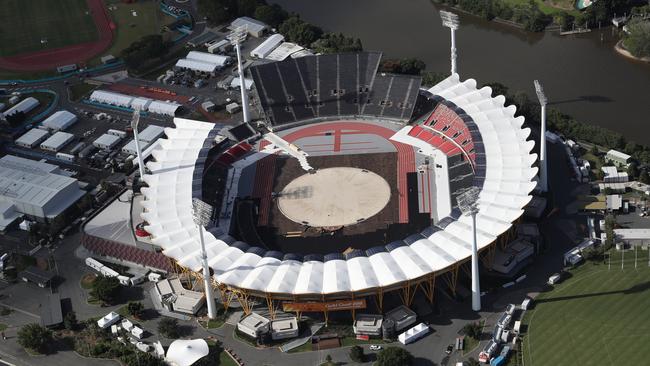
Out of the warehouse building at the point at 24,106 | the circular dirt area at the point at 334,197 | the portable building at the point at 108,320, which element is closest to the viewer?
the portable building at the point at 108,320

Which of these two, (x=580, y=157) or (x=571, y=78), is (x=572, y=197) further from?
(x=571, y=78)

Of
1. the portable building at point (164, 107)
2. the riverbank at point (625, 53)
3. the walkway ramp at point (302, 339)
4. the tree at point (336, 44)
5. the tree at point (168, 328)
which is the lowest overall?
the walkway ramp at point (302, 339)

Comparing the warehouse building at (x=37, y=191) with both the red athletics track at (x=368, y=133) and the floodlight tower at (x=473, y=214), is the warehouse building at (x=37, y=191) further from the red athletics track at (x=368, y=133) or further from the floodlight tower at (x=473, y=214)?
the floodlight tower at (x=473, y=214)

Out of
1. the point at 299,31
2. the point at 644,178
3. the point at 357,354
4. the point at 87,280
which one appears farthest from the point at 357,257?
the point at 299,31

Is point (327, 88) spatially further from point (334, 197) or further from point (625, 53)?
point (625, 53)

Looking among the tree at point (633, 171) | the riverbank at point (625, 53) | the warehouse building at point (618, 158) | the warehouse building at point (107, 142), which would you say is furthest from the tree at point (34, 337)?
the riverbank at point (625, 53)

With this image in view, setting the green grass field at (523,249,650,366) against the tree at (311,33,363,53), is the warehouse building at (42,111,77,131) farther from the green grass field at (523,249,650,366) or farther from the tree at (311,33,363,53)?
the green grass field at (523,249,650,366)

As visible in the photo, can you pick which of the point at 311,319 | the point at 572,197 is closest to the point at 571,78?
the point at 572,197
